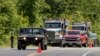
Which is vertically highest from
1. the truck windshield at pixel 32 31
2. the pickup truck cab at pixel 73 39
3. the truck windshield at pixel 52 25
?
the truck windshield at pixel 32 31

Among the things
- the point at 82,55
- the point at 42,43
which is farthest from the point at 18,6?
the point at 82,55

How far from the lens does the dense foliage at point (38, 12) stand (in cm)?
4912

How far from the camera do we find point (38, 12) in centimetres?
5888

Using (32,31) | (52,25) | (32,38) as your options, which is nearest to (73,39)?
(52,25)

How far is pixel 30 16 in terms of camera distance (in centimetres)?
5794

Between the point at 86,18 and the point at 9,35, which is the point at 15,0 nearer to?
the point at 9,35

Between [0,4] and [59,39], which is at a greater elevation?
[0,4]

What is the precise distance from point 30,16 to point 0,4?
965cm

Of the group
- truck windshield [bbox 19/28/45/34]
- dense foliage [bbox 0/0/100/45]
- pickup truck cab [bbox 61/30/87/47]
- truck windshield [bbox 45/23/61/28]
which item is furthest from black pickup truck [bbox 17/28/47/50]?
truck windshield [bbox 45/23/61/28]

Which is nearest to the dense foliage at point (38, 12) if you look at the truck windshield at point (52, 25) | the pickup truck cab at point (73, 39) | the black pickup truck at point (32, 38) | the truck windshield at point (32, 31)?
the truck windshield at point (52, 25)

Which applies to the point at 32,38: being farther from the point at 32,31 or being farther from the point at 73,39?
the point at 73,39

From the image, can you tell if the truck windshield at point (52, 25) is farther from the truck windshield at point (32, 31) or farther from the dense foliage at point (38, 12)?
the truck windshield at point (32, 31)

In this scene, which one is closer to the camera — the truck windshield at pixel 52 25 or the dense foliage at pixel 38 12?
the dense foliage at pixel 38 12

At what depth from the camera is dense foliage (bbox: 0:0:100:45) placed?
161 feet
